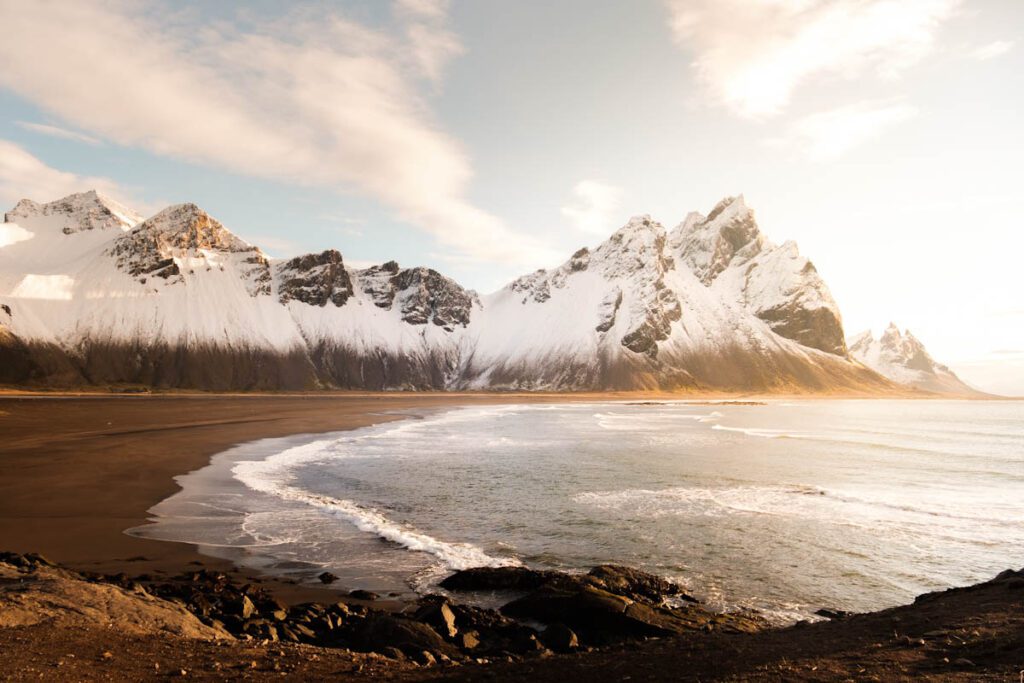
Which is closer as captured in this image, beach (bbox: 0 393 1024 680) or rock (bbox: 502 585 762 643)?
beach (bbox: 0 393 1024 680)

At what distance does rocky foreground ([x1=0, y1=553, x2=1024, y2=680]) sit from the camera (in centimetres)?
898

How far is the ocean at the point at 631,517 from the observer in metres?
17.0

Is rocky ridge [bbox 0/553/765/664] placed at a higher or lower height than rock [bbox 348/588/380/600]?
higher

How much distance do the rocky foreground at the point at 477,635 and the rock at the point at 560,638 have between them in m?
0.03

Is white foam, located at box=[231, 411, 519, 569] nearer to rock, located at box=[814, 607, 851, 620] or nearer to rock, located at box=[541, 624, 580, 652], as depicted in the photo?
rock, located at box=[541, 624, 580, 652]

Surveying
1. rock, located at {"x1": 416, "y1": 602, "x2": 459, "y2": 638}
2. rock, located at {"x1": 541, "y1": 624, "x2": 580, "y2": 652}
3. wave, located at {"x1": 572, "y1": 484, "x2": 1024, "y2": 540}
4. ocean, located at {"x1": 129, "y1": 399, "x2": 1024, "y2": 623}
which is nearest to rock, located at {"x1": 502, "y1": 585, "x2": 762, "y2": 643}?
rock, located at {"x1": 541, "y1": 624, "x2": 580, "y2": 652}

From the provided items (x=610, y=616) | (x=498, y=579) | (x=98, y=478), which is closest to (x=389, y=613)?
(x=498, y=579)

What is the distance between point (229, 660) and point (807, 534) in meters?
20.8

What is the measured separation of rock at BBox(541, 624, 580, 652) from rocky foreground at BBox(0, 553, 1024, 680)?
3 centimetres

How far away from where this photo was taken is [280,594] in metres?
14.5

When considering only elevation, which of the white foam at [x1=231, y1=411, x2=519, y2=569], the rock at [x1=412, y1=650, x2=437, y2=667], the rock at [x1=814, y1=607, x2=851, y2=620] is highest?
the rock at [x1=412, y1=650, x2=437, y2=667]

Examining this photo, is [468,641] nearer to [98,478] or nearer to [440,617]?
[440,617]

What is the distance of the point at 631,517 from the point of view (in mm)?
23922

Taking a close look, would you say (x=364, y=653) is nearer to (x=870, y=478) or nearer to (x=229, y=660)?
(x=229, y=660)
